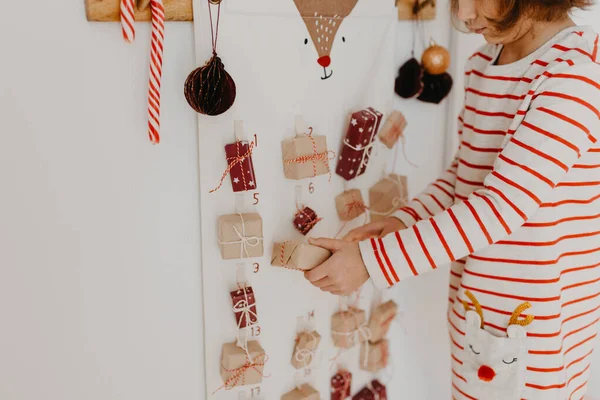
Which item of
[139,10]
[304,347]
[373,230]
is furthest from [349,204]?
[139,10]

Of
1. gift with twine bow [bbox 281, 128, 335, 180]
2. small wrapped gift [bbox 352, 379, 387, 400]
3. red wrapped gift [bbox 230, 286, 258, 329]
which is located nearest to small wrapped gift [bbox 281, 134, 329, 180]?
gift with twine bow [bbox 281, 128, 335, 180]

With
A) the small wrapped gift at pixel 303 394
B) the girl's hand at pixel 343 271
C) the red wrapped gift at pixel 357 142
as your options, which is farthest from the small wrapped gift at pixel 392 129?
the small wrapped gift at pixel 303 394

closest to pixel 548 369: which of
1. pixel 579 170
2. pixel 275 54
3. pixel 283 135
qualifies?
pixel 579 170

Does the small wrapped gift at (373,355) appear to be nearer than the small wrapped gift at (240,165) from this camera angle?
No

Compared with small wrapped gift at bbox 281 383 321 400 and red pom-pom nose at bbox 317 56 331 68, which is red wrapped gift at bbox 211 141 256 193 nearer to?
red pom-pom nose at bbox 317 56 331 68

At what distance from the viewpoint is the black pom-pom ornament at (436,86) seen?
1.21 metres

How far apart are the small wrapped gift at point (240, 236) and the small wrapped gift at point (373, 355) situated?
393mm

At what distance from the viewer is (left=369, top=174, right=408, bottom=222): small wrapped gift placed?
1.18 m

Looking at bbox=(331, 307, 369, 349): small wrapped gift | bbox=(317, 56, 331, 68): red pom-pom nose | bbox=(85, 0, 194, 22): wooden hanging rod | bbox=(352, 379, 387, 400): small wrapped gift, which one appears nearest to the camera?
bbox=(85, 0, 194, 22): wooden hanging rod

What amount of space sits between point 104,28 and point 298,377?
72 centimetres

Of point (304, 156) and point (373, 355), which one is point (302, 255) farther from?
point (373, 355)

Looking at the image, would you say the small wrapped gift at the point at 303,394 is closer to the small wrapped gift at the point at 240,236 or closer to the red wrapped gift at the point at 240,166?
the small wrapped gift at the point at 240,236

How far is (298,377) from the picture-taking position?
3.76 ft

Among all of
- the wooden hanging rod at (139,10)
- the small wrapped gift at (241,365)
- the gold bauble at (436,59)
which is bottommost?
the small wrapped gift at (241,365)
